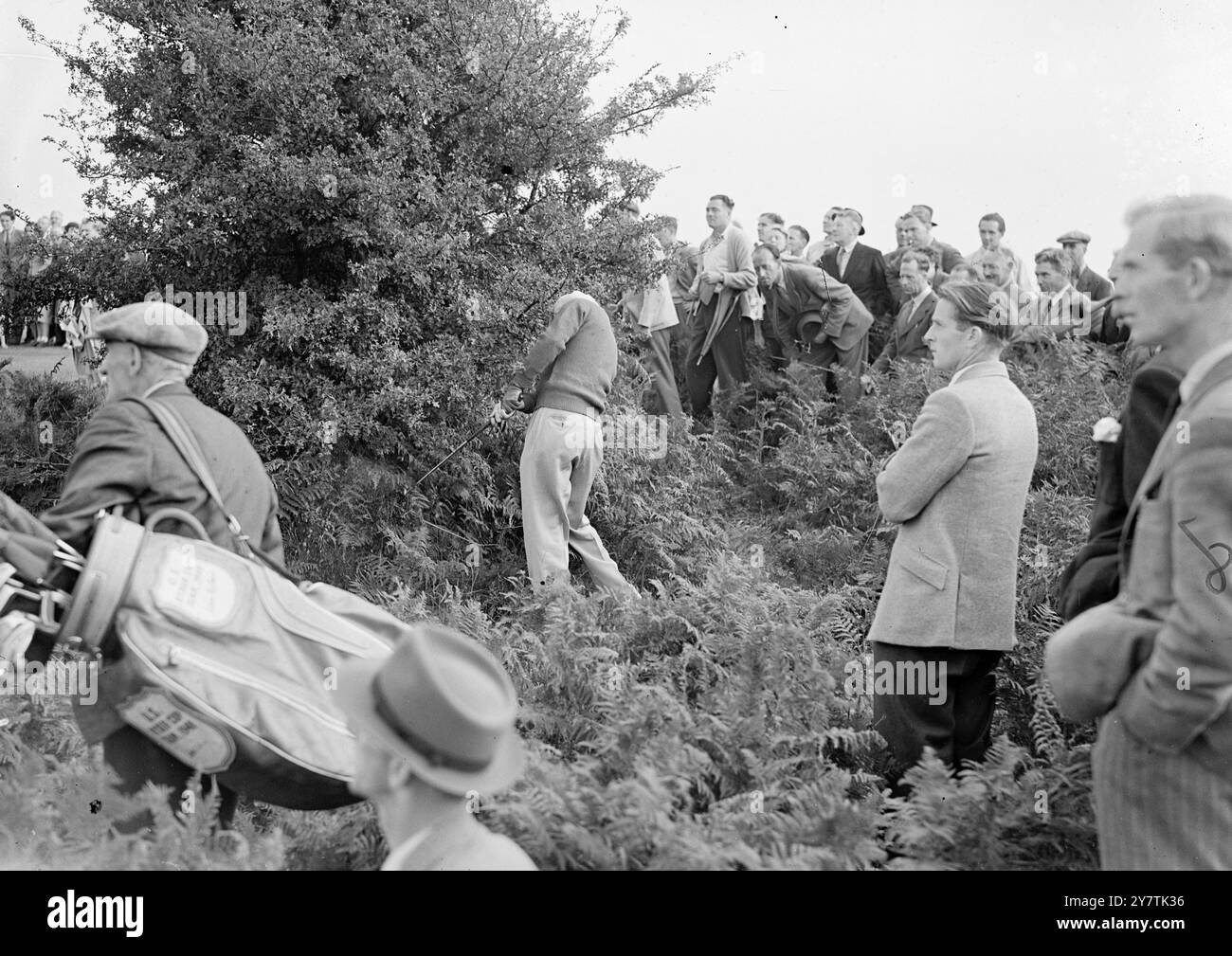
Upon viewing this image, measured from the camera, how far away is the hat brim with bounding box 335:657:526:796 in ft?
8.39

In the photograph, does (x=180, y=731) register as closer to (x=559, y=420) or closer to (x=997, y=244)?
(x=559, y=420)

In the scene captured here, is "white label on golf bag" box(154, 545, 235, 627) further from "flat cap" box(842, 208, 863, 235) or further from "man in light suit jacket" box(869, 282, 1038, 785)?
"flat cap" box(842, 208, 863, 235)

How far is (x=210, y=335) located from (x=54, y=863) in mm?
4614

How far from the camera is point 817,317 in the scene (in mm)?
11812

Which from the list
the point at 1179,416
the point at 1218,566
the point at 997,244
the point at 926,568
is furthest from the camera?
the point at 997,244

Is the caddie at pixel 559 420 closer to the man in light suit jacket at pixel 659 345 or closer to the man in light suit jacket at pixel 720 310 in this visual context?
the man in light suit jacket at pixel 659 345

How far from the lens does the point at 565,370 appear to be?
7.67 m

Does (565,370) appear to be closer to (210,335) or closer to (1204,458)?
(210,335)

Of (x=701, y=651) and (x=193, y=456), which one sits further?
(x=701, y=651)

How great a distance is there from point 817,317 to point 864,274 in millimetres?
800

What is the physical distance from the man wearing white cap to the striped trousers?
4.93 ft

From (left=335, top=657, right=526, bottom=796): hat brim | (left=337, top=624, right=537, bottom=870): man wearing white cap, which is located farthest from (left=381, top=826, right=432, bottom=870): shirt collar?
(left=335, top=657, right=526, bottom=796): hat brim

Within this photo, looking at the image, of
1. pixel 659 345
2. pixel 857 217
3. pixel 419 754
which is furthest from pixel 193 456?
pixel 857 217
